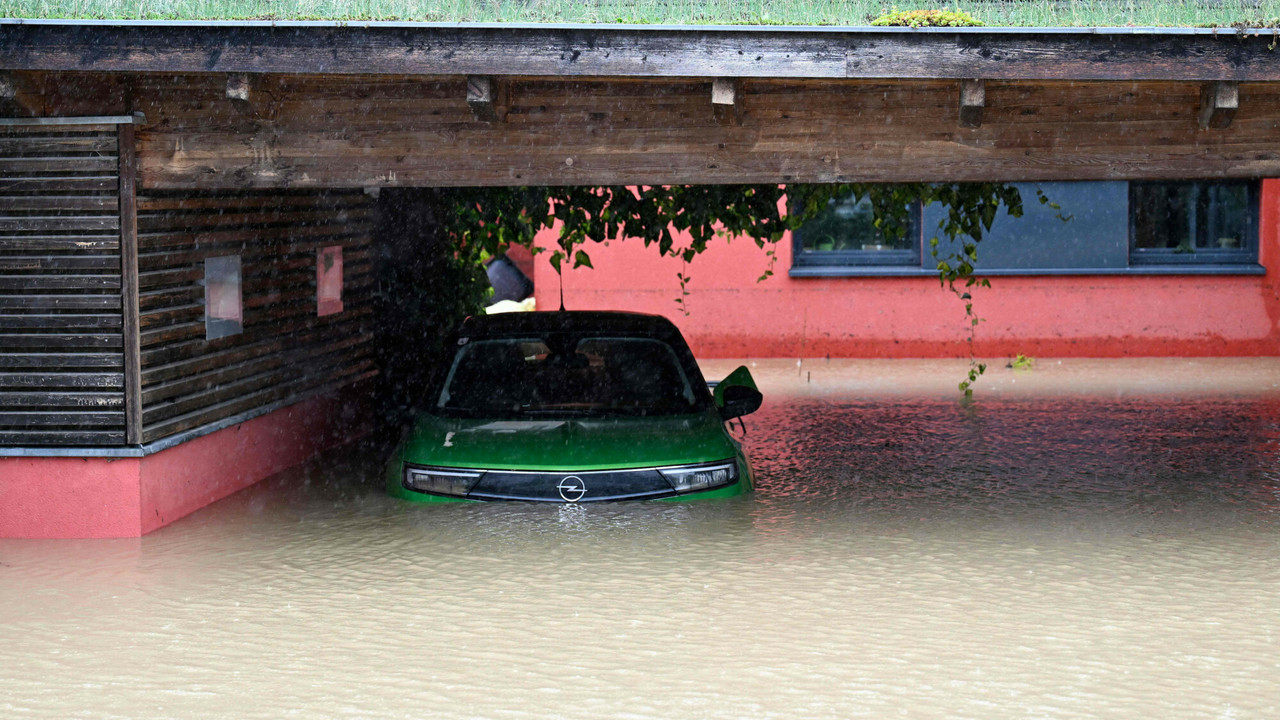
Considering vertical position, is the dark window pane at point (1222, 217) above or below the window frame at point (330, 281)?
above

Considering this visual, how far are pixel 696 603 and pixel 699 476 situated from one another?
1.23 m

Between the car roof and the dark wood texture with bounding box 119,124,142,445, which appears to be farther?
the car roof

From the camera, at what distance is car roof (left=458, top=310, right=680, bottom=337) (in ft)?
30.0

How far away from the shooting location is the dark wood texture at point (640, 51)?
24.7 feet

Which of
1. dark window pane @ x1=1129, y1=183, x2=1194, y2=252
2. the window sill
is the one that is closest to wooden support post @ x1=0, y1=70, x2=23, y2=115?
the window sill

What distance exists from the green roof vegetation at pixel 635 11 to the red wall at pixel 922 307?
10.7m

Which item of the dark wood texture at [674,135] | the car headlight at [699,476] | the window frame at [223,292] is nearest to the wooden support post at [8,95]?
the dark wood texture at [674,135]

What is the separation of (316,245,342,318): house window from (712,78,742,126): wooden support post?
169 inches

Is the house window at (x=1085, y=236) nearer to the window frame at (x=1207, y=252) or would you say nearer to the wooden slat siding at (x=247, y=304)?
the window frame at (x=1207, y=252)

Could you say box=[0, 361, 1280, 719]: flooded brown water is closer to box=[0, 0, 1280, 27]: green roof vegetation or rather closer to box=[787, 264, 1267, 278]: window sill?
box=[0, 0, 1280, 27]: green roof vegetation

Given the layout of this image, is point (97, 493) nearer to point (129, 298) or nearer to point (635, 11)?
point (129, 298)

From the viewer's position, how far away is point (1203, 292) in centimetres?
1834

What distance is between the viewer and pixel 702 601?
23.4 ft

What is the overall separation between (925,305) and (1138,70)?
36.2ft
